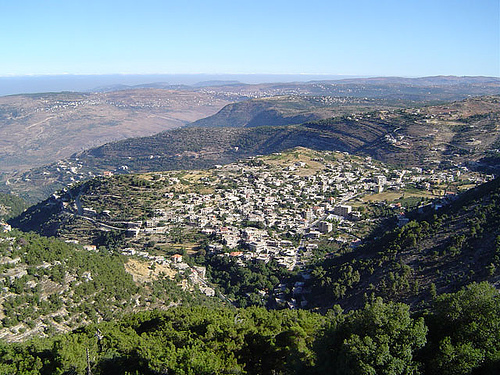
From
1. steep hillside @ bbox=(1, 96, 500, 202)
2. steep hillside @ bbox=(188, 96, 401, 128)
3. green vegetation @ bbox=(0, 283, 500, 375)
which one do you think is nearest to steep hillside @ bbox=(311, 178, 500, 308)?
green vegetation @ bbox=(0, 283, 500, 375)

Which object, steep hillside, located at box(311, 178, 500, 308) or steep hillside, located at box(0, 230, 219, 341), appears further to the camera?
steep hillside, located at box(311, 178, 500, 308)

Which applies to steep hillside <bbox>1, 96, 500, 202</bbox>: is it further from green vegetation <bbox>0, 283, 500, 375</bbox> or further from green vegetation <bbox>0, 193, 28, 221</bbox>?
green vegetation <bbox>0, 283, 500, 375</bbox>

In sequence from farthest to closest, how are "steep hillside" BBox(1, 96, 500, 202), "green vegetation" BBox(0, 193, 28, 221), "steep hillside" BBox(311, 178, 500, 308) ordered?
"steep hillside" BBox(1, 96, 500, 202) → "green vegetation" BBox(0, 193, 28, 221) → "steep hillside" BBox(311, 178, 500, 308)

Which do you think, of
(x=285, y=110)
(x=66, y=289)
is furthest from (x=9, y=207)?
(x=285, y=110)

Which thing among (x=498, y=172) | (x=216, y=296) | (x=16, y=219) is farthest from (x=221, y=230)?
(x=498, y=172)

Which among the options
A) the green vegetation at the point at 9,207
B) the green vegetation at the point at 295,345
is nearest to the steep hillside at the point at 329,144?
the green vegetation at the point at 9,207

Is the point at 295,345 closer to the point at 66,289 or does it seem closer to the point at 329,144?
the point at 66,289

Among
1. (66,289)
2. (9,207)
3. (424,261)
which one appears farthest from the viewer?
(9,207)

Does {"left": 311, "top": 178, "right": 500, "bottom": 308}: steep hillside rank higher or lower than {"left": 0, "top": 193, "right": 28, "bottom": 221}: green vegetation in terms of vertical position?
higher

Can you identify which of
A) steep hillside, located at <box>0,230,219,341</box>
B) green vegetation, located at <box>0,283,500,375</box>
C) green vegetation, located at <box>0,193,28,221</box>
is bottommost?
green vegetation, located at <box>0,193,28,221</box>

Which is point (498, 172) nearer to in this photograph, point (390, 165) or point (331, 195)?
point (390, 165)

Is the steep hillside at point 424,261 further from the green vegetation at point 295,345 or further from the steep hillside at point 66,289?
the steep hillside at point 66,289
